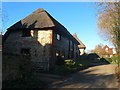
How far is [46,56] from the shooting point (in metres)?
29.0

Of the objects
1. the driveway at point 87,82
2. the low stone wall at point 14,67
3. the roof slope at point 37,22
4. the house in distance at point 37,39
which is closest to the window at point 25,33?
the house in distance at point 37,39

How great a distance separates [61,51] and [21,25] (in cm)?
782

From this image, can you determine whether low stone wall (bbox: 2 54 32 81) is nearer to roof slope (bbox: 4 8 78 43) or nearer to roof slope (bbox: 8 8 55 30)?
roof slope (bbox: 4 8 78 43)

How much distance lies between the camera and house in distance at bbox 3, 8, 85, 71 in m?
29.0

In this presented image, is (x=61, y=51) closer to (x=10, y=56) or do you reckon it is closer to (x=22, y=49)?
(x=22, y=49)

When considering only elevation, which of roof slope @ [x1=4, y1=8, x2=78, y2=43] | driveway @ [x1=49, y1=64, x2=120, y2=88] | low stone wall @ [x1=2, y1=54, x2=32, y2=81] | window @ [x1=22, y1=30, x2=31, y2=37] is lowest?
driveway @ [x1=49, y1=64, x2=120, y2=88]

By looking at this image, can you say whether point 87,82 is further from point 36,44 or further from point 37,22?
point 37,22

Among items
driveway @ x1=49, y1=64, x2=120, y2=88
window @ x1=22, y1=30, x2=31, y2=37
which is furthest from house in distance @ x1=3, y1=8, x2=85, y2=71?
driveway @ x1=49, y1=64, x2=120, y2=88

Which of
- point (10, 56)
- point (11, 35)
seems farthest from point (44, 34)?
point (10, 56)

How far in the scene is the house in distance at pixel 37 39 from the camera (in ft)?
95.1

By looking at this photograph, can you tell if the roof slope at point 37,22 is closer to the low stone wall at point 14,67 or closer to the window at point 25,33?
the window at point 25,33

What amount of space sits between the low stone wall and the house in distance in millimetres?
9806

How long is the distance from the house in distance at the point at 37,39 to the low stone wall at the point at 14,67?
9806 millimetres

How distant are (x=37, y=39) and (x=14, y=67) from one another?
14.1 metres
